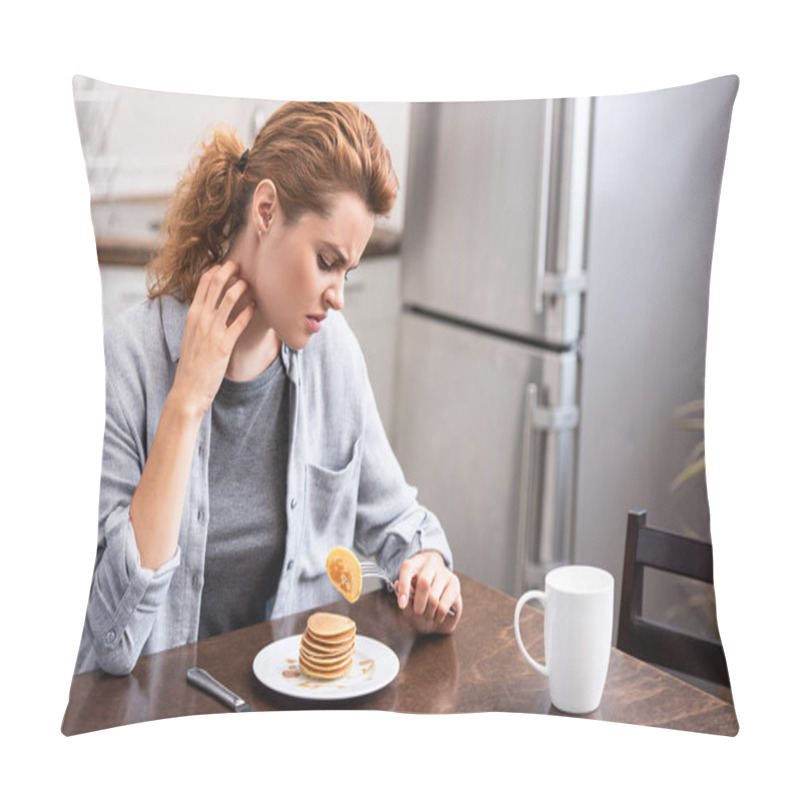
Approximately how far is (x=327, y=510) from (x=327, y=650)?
0.63ft

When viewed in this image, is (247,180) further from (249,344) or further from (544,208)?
(544,208)

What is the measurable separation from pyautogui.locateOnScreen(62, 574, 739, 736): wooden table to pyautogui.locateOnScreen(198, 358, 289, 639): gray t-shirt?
4 cm

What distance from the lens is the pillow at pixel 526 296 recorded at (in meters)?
1.70

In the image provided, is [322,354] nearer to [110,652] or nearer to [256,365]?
[256,365]

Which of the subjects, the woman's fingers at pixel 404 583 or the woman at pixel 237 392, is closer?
the woman at pixel 237 392

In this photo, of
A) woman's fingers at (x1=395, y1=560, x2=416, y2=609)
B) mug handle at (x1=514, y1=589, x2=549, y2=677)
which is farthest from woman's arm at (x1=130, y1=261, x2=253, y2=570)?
mug handle at (x1=514, y1=589, x2=549, y2=677)

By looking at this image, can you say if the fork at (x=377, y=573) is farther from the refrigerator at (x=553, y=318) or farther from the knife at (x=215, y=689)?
the knife at (x=215, y=689)

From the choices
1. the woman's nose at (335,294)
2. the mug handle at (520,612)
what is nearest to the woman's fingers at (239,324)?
the woman's nose at (335,294)

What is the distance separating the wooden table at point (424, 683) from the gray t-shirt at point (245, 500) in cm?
4

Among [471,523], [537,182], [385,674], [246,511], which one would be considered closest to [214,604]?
[246,511]

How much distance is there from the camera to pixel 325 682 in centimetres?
173

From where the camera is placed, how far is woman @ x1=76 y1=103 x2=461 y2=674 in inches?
66.4

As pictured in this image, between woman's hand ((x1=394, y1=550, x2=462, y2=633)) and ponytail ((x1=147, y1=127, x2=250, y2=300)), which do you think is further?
woman's hand ((x1=394, y1=550, x2=462, y2=633))

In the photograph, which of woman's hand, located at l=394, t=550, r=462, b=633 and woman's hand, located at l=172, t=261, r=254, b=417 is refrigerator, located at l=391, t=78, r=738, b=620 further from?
woman's hand, located at l=172, t=261, r=254, b=417
